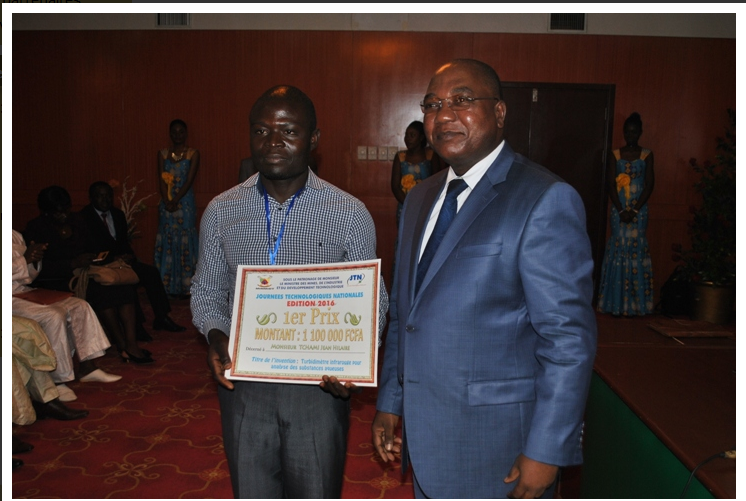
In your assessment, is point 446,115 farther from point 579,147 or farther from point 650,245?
point 650,245

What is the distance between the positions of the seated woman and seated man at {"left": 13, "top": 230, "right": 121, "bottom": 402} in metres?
0.14

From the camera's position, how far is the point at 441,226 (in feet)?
4.93

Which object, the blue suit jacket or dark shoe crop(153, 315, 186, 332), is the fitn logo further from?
dark shoe crop(153, 315, 186, 332)

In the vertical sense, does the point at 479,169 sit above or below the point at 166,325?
above

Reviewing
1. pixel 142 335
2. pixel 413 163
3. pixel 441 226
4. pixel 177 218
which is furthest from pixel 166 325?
pixel 441 226

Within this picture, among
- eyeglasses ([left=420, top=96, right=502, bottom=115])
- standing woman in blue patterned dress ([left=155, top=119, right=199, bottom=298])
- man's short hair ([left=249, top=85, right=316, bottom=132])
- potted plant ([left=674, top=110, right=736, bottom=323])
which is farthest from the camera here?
standing woman in blue patterned dress ([left=155, top=119, right=199, bottom=298])

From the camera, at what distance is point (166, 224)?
24.4 ft

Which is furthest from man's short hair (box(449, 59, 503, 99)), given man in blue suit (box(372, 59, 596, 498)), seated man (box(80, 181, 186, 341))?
seated man (box(80, 181, 186, 341))

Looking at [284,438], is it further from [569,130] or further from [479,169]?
[569,130]

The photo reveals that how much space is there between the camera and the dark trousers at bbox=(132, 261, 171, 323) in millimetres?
5672

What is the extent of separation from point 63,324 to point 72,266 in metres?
0.80

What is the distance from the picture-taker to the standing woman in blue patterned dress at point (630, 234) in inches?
267

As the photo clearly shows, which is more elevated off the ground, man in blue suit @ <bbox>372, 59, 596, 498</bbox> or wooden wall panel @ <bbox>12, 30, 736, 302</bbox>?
wooden wall panel @ <bbox>12, 30, 736, 302</bbox>

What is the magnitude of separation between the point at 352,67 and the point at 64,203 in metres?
3.98
